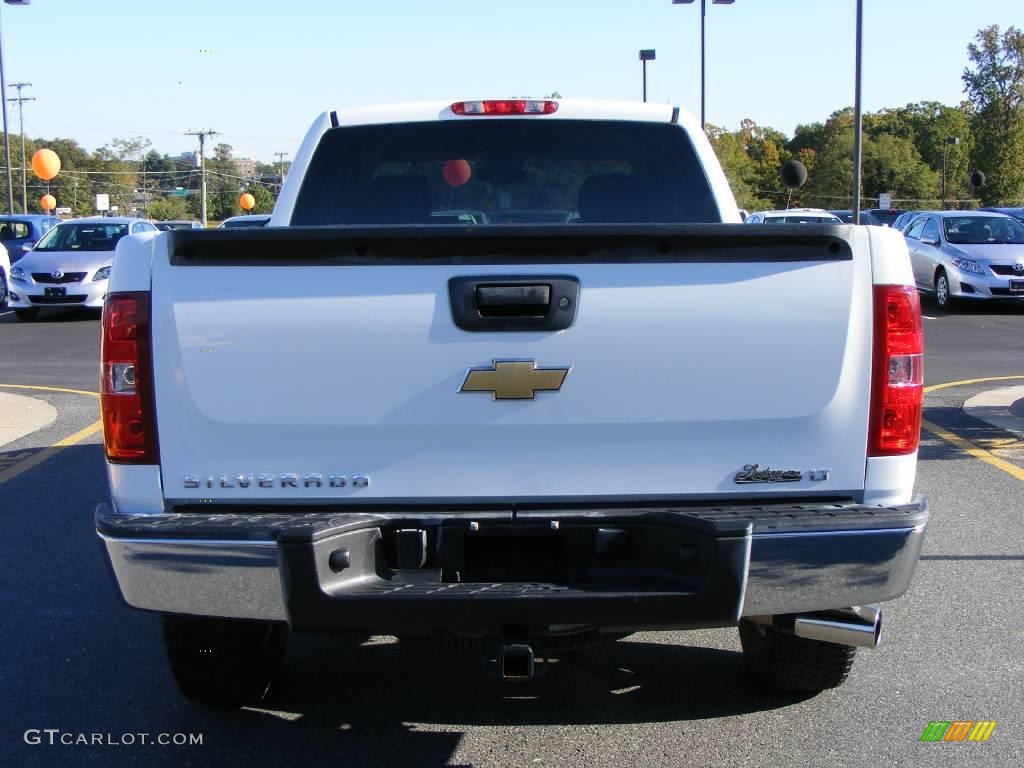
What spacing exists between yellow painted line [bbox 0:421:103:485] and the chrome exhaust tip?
17.5ft

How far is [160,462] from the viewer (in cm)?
Answer: 331

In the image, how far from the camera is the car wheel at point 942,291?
20.7 metres

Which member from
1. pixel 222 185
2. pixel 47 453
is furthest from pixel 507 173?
pixel 222 185

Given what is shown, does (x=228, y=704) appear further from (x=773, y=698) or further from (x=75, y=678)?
(x=773, y=698)

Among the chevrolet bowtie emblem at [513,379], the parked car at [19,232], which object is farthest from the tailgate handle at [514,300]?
the parked car at [19,232]

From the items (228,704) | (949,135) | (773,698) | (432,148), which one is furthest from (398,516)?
(949,135)

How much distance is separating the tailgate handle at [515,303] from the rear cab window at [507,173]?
1889 mm

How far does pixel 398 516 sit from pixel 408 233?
0.76 meters

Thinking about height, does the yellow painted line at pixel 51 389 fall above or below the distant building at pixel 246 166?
below

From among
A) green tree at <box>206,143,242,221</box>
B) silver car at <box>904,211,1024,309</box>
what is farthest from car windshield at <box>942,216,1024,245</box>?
green tree at <box>206,143,242,221</box>

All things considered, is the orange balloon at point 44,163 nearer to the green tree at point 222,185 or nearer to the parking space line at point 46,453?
the parking space line at point 46,453

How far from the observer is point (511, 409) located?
3299mm

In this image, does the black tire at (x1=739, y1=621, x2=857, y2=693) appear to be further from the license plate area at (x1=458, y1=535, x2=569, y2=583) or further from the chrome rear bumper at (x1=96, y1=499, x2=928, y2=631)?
the license plate area at (x1=458, y1=535, x2=569, y2=583)

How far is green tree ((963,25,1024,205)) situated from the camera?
69.1 m
